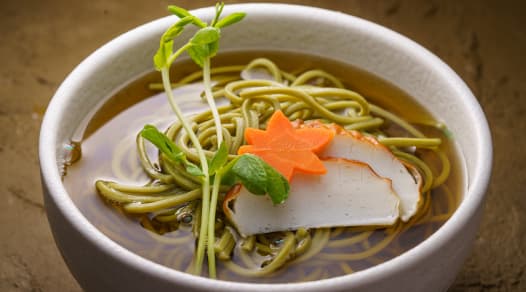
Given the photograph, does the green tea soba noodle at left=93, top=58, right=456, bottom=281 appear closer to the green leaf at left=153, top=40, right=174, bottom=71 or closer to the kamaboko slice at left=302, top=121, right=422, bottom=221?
the kamaboko slice at left=302, top=121, right=422, bottom=221

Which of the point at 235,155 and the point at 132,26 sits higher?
the point at 235,155

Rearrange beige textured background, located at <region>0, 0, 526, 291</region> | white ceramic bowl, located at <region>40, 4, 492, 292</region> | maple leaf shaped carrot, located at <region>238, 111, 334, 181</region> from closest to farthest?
1. white ceramic bowl, located at <region>40, 4, 492, 292</region>
2. maple leaf shaped carrot, located at <region>238, 111, 334, 181</region>
3. beige textured background, located at <region>0, 0, 526, 291</region>

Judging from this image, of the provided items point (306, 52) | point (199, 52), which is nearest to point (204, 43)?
point (199, 52)

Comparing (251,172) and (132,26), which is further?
(132,26)

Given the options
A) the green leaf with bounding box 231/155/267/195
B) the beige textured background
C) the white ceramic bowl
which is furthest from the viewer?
the beige textured background

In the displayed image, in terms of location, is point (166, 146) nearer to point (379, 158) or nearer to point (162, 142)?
point (162, 142)

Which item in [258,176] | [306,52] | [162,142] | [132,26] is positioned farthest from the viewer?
[132,26]

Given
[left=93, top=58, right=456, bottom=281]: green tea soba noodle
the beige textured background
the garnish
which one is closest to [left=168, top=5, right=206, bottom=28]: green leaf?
the garnish
